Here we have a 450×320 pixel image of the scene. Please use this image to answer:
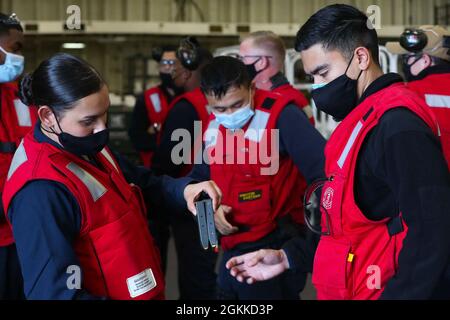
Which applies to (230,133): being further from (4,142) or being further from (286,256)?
(4,142)

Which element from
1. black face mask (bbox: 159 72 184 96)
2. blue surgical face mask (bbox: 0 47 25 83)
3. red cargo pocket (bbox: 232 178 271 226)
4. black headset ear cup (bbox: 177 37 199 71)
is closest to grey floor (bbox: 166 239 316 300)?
black face mask (bbox: 159 72 184 96)

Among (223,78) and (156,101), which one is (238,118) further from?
(156,101)

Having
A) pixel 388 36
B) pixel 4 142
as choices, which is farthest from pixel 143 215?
pixel 388 36

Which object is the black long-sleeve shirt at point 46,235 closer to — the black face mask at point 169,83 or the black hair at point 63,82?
the black hair at point 63,82

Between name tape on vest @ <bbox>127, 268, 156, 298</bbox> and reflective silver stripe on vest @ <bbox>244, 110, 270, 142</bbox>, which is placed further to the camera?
reflective silver stripe on vest @ <bbox>244, 110, 270, 142</bbox>

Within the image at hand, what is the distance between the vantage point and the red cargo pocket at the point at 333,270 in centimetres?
150

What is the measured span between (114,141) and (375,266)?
5426mm

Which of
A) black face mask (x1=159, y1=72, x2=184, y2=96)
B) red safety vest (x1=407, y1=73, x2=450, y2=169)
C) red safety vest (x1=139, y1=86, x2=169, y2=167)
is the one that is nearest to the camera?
red safety vest (x1=407, y1=73, x2=450, y2=169)

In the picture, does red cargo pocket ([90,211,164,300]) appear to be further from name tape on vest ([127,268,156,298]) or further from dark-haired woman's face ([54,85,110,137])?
dark-haired woman's face ([54,85,110,137])

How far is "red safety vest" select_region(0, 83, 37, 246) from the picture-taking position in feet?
8.16

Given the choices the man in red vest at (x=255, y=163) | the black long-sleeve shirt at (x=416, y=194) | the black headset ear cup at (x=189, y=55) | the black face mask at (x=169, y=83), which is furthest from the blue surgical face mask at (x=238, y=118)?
the black face mask at (x=169, y=83)

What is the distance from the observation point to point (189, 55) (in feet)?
13.4

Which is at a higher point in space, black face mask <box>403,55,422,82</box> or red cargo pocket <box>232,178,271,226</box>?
black face mask <box>403,55,422,82</box>

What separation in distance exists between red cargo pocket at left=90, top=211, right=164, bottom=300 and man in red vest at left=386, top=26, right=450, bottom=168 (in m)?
1.66
